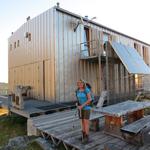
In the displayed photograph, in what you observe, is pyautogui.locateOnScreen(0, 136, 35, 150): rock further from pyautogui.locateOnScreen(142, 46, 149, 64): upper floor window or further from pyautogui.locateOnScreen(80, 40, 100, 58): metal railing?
pyautogui.locateOnScreen(142, 46, 149, 64): upper floor window

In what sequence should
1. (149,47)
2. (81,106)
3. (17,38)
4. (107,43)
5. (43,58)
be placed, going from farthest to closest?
(149,47)
(17,38)
(43,58)
(107,43)
(81,106)

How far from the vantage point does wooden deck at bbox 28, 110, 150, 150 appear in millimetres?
4048

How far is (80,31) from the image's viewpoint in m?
11.2

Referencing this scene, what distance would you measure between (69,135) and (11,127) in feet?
12.2

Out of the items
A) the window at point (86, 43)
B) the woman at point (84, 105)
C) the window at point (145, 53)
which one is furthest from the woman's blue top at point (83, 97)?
the window at point (145, 53)

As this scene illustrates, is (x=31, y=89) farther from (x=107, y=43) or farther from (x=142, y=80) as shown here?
(x=142, y=80)

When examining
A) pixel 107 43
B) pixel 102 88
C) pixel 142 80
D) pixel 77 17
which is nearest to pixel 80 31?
pixel 77 17

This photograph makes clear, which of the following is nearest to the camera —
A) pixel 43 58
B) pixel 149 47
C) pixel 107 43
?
pixel 107 43

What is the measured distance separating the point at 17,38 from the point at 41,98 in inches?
237

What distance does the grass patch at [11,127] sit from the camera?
6.45m

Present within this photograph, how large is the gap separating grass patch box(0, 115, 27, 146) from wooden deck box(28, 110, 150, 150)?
96cm

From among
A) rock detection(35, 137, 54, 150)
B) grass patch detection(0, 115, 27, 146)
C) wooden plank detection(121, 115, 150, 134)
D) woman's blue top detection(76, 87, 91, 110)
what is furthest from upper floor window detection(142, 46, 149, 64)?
rock detection(35, 137, 54, 150)

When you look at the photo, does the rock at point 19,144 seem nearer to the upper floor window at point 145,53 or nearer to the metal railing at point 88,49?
the metal railing at point 88,49

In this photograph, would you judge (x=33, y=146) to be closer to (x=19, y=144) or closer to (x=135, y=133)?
(x=19, y=144)
